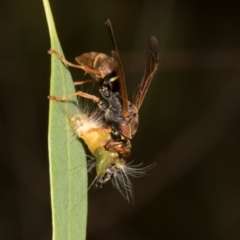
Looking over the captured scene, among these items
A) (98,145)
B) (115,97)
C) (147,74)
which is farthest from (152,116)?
(98,145)

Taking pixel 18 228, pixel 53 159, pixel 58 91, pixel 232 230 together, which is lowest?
pixel 18 228

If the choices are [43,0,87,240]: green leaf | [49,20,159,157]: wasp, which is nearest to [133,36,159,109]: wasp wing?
[49,20,159,157]: wasp

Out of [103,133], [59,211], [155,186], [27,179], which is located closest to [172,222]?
[155,186]

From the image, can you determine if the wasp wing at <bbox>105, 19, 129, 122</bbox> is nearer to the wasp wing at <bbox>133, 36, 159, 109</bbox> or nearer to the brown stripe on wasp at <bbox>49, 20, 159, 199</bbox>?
the brown stripe on wasp at <bbox>49, 20, 159, 199</bbox>

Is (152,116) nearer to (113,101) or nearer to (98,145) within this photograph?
(113,101)

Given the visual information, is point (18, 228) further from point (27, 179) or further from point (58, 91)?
point (58, 91)

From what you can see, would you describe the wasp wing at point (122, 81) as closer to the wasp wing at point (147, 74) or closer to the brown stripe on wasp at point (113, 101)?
the brown stripe on wasp at point (113, 101)

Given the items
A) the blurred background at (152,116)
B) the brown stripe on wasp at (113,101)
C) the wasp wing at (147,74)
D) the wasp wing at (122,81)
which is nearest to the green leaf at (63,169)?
the wasp wing at (122,81)
